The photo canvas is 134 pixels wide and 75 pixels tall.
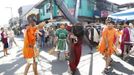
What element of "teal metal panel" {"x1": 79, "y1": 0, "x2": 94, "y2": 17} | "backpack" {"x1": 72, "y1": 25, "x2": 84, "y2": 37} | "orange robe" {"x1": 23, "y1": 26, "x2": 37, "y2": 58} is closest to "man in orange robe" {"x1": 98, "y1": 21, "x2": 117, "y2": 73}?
"backpack" {"x1": 72, "y1": 25, "x2": 84, "y2": 37}

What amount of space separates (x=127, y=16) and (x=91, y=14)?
1139 inches

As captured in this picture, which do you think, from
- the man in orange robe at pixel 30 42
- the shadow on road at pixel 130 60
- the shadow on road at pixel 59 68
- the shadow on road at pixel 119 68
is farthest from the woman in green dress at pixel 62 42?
the man in orange robe at pixel 30 42

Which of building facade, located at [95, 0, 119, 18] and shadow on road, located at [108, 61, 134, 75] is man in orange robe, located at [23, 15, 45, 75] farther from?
building facade, located at [95, 0, 119, 18]

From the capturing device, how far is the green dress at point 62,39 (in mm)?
13625

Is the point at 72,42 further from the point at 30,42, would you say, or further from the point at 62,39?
the point at 62,39

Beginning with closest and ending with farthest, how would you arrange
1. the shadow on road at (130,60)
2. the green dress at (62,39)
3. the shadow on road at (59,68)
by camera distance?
the shadow on road at (59,68), the shadow on road at (130,60), the green dress at (62,39)

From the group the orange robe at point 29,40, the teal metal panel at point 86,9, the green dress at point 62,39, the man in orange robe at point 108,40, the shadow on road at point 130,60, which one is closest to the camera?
the orange robe at point 29,40

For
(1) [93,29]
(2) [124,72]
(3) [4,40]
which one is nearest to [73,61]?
(2) [124,72]

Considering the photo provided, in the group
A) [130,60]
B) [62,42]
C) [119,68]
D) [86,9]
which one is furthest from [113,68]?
[86,9]

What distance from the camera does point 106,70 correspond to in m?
10.3

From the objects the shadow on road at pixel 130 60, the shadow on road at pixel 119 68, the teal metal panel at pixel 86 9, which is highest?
the teal metal panel at pixel 86 9

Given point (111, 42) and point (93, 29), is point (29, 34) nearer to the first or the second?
point (111, 42)

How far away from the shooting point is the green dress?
536 inches

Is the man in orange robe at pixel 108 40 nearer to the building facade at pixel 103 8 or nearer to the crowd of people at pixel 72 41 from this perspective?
the crowd of people at pixel 72 41
